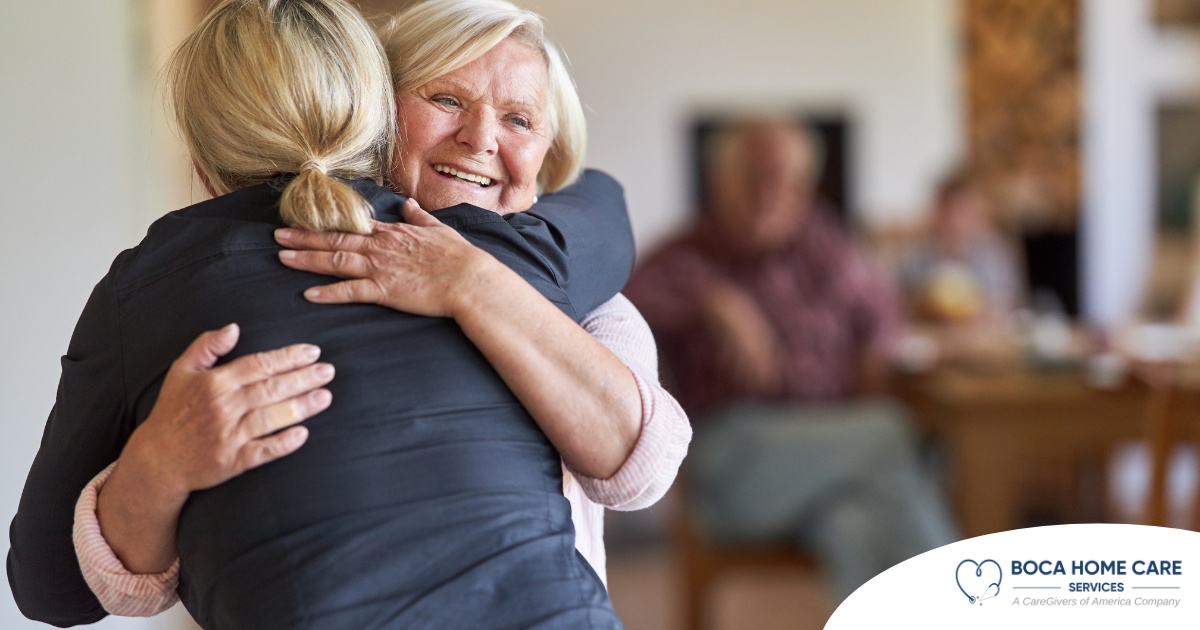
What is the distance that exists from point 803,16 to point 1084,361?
234 centimetres

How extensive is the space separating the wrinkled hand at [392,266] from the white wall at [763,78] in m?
3.65

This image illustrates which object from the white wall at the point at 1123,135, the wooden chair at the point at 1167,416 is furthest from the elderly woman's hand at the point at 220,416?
the white wall at the point at 1123,135

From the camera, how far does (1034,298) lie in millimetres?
4812

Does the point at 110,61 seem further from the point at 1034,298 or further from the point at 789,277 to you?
the point at 1034,298

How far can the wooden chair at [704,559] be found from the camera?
2.55 m

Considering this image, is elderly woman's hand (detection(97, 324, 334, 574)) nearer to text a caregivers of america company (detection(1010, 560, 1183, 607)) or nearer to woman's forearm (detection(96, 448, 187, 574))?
woman's forearm (detection(96, 448, 187, 574))

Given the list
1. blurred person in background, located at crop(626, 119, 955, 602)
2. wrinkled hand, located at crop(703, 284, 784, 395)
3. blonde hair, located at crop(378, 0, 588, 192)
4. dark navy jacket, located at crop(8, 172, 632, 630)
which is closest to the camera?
dark navy jacket, located at crop(8, 172, 632, 630)

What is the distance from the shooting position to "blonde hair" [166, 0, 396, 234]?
0.82 m

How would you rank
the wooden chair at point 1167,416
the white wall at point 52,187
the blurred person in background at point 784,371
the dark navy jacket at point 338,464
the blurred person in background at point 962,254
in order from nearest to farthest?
1. the dark navy jacket at point 338,464
2. the white wall at point 52,187
3. the wooden chair at point 1167,416
4. the blurred person in background at point 784,371
5. the blurred person in background at point 962,254

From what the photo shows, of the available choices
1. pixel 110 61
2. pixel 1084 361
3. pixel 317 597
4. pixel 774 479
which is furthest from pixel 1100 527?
pixel 1084 361

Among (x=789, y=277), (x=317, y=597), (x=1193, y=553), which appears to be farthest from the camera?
(x=789, y=277)

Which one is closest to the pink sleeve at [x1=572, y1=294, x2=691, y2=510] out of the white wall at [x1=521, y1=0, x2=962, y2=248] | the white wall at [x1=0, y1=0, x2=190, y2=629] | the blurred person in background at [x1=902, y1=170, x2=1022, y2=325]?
the white wall at [x1=0, y1=0, x2=190, y2=629]

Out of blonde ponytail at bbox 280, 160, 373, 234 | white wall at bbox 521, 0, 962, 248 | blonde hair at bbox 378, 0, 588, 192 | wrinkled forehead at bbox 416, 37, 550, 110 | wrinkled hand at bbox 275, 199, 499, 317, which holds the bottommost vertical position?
white wall at bbox 521, 0, 962, 248

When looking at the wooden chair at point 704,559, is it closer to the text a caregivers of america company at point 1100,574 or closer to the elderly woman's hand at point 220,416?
the text a caregivers of america company at point 1100,574
